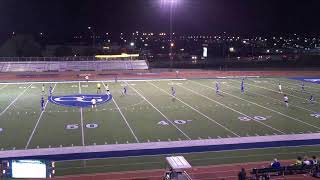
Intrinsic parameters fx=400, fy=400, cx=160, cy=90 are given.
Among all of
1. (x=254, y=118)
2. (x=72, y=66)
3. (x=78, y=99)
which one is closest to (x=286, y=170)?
(x=254, y=118)

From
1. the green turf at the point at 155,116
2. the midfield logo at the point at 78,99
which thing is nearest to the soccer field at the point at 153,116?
the green turf at the point at 155,116

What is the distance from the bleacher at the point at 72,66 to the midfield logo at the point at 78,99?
21.5m

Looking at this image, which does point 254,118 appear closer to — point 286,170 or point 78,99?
point 286,170

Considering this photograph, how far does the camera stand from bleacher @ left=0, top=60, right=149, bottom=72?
1948 inches

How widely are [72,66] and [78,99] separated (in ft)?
80.0

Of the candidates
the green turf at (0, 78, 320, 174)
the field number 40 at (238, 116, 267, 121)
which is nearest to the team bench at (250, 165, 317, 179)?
the green turf at (0, 78, 320, 174)

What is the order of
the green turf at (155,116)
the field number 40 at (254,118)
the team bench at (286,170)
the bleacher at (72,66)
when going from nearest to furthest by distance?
the team bench at (286,170)
the green turf at (155,116)
the field number 40 at (254,118)
the bleacher at (72,66)

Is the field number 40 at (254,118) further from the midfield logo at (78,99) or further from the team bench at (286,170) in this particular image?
the midfield logo at (78,99)

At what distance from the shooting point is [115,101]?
26.7 m

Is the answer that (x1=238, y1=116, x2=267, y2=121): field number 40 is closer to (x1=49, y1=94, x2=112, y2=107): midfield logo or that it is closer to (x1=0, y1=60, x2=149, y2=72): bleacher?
(x1=49, y1=94, x2=112, y2=107): midfield logo

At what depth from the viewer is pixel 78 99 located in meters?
27.6

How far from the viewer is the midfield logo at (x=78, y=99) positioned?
83.5ft

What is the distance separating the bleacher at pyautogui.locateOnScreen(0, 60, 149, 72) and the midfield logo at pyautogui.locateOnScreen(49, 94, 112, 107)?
2153 cm

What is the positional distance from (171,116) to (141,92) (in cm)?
959
